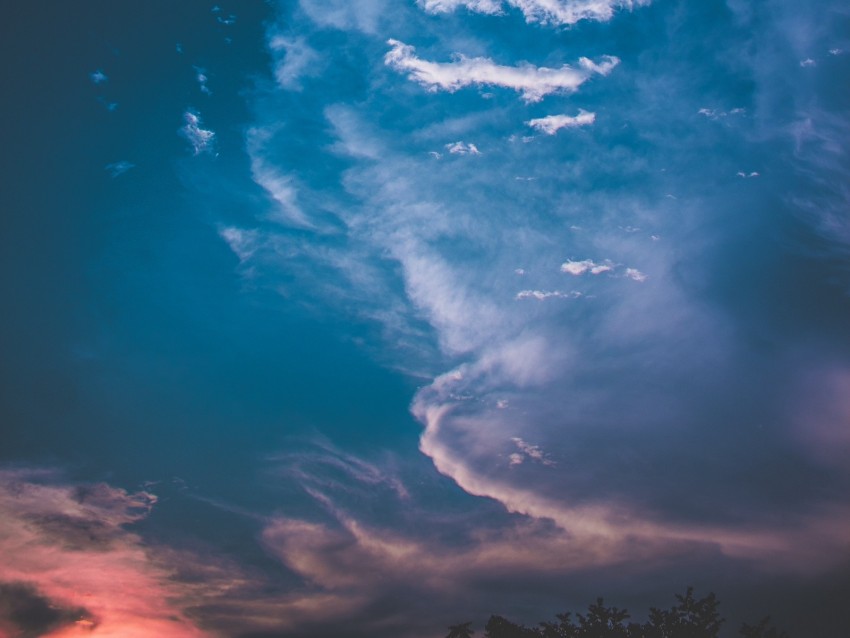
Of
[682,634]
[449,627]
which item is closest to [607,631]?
[682,634]

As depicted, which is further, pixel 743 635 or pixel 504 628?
pixel 504 628

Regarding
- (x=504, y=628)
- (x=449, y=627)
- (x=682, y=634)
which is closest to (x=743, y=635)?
(x=682, y=634)

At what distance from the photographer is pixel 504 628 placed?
31094 millimetres

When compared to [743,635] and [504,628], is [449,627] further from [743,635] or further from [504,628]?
[743,635]

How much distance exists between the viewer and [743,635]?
2756 cm

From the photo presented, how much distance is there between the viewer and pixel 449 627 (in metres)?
31.3

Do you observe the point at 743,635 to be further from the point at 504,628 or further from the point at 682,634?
the point at 504,628

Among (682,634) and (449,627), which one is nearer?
(682,634)

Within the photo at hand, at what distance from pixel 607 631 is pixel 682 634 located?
4.24m

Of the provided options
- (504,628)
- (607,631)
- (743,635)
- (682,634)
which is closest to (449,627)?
(504,628)

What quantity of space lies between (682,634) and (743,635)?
3.23 meters

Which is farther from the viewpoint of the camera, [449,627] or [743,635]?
[449,627]

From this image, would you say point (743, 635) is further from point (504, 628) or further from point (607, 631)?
point (504, 628)

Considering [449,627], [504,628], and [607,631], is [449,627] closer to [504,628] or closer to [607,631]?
[504,628]
